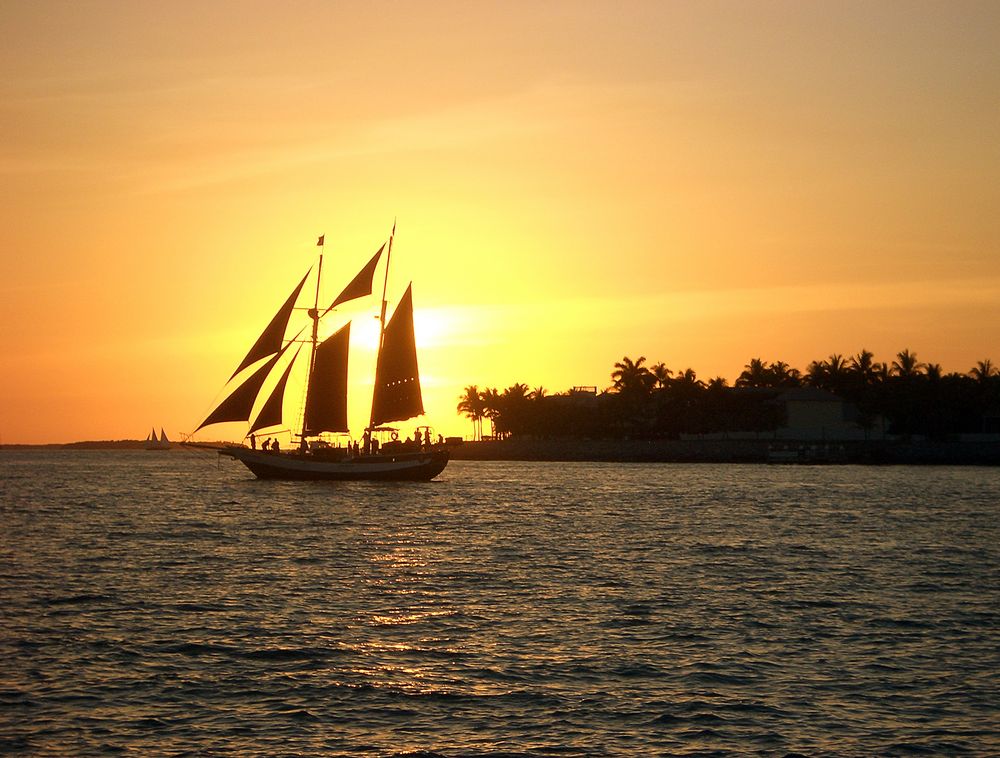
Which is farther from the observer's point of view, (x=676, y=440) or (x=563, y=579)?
(x=676, y=440)

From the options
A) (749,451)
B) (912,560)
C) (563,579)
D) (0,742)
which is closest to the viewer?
(0,742)

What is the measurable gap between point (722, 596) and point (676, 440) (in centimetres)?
15693

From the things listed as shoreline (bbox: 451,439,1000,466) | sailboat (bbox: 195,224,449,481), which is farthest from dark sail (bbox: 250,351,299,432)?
shoreline (bbox: 451,439,1000,466)

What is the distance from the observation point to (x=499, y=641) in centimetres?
2627

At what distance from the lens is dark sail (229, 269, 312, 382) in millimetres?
96938

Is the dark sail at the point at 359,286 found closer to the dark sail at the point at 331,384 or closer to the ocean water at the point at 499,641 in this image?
the dark sail at the point at 331,384

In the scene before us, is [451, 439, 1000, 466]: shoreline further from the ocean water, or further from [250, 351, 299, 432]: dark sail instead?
the ocean water

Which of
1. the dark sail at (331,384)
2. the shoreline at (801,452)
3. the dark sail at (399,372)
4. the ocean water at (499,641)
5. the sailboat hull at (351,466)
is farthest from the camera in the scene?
the shoreline at (801,452)

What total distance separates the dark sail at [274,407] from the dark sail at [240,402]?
1.63 m

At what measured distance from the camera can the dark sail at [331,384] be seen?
101m

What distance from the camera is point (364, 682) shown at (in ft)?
72.6

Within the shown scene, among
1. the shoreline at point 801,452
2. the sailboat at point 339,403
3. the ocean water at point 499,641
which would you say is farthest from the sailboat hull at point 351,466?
the shoreline at point 801,452

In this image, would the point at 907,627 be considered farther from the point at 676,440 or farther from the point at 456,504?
the point at 676,440

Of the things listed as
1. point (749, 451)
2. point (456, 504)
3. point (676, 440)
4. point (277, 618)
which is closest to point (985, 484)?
point (456, 504)
